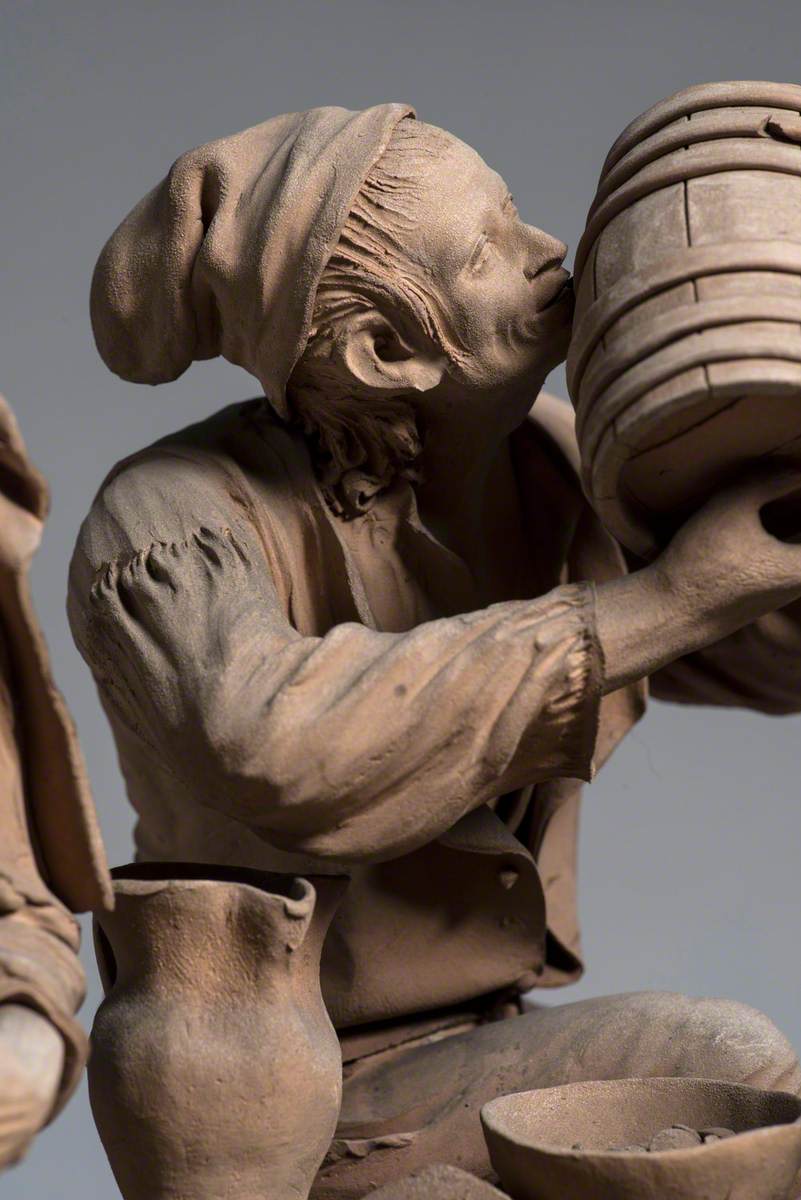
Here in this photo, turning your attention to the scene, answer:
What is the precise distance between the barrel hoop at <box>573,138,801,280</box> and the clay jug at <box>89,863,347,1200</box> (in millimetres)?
632

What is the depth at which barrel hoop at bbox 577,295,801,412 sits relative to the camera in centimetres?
175

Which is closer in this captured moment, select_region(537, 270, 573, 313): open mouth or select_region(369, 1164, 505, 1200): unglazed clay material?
select_region(369, 1164, 505, 1200): unglazed clay material

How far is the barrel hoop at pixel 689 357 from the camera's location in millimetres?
1736

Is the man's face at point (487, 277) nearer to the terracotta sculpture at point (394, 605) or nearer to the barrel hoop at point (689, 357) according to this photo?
the terracotta sculpture at point (394, 605)

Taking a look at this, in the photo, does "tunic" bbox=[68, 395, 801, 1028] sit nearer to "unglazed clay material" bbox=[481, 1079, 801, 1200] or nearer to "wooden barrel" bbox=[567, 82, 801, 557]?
"wooden barrel" bbox=[567, 82, 801, 557]

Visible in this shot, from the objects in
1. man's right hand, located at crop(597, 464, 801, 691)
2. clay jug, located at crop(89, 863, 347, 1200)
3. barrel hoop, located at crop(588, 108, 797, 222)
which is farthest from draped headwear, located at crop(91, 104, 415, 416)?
clay jug, located at crop(89, 863, 347, 1200)

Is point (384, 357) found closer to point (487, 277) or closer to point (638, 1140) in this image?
point (487, 277)

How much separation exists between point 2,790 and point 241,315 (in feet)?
2.01

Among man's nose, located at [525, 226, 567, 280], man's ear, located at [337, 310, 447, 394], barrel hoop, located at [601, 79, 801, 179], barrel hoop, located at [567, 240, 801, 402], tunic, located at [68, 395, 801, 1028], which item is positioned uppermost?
barrel hoop, located at [601, 79, 801, 179]

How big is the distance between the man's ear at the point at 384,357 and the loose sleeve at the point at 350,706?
0.70 ft

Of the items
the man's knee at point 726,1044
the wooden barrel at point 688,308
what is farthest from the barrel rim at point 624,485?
the man's knee at point 726,1044

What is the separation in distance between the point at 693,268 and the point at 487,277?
224 millimetres

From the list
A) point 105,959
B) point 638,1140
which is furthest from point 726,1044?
point 105,959

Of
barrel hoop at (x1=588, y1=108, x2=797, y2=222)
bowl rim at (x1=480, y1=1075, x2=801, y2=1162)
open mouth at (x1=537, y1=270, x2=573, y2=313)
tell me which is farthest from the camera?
open mouth at (x1=537, y1=270, x2=573, y2=313)
